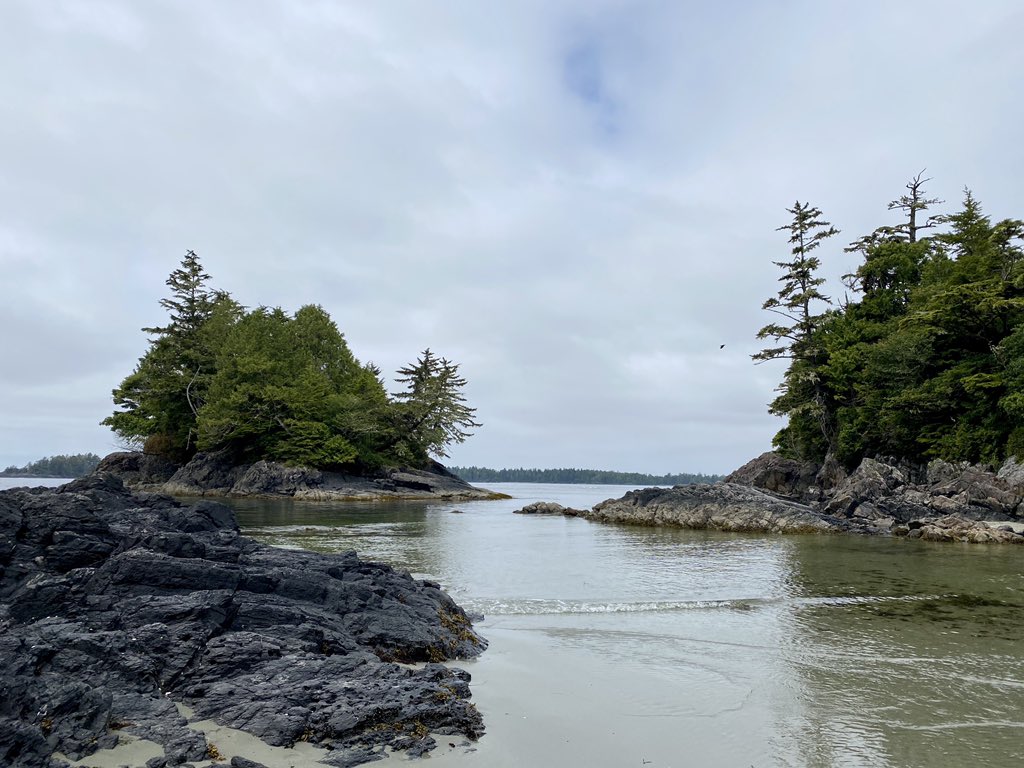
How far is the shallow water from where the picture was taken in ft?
17.8

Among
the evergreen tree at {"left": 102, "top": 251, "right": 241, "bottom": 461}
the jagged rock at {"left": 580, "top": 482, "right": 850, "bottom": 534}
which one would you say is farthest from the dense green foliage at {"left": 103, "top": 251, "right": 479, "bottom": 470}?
the jagged rock at {"left": 580, "top": 482, "right": 850, "bottom": 534}

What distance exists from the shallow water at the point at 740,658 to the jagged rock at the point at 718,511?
10046 mm

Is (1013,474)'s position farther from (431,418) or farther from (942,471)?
(431,418)

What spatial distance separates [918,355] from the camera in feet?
119

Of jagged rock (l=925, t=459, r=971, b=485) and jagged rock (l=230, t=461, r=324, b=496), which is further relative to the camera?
jagged rock (l=230, t=461, r=324, b=496)

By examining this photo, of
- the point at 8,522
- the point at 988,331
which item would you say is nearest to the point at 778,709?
the point at 8,522

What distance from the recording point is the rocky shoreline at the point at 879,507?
26.5 metres

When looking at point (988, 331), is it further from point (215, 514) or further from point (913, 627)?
point (215, 514)

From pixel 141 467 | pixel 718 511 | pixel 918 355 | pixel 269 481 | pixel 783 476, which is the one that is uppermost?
pixel 918 355

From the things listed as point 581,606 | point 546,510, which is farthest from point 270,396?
point 581,606

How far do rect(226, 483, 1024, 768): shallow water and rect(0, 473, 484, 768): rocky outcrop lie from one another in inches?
29.9

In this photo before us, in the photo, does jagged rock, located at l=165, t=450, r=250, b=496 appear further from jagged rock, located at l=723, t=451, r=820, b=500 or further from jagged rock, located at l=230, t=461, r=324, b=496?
jagged rock, located at l=723, t=451, r=820, b=500

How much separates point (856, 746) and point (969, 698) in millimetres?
2314

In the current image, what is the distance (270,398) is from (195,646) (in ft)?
164
